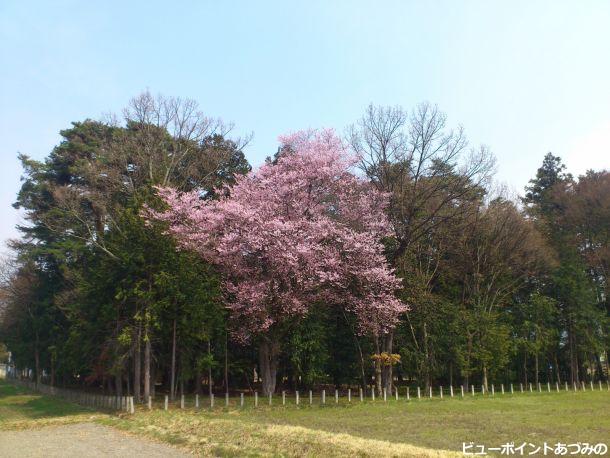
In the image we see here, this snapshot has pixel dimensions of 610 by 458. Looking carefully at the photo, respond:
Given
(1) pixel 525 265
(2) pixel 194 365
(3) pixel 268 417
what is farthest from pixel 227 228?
(1) pixel 525 265

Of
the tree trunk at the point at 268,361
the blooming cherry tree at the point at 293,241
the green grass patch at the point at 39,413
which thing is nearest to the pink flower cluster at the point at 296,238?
the blooming cherry tree at the point at 293,241

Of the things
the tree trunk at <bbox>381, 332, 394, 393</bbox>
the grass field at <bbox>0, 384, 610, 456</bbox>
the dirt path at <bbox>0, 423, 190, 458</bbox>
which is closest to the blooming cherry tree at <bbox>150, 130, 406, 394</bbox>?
the tree trunk at <bbox>381, 332, 394, 393</bbox>

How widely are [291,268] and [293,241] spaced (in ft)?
4.51

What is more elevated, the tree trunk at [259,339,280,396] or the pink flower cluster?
the pink flower cluster

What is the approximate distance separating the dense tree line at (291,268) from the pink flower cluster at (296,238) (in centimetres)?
11

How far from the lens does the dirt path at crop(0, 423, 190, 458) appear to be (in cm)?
1312

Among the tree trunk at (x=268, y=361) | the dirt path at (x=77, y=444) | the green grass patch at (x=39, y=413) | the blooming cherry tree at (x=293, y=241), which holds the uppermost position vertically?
the blooming cherry tree at (x=293, y=241)

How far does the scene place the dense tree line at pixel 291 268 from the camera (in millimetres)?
26312

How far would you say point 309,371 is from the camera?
98.6 ft

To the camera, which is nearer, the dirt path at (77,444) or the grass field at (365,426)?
the grass field at (365,426)

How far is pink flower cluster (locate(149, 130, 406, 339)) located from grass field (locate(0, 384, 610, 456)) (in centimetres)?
510

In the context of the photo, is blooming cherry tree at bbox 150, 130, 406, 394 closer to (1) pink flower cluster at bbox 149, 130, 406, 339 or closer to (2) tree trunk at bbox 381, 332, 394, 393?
(1) pink flower cluster at bbox 149, 130, 406, 339

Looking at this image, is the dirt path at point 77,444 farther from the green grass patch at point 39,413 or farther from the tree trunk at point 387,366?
the tree trunk at point 387,366

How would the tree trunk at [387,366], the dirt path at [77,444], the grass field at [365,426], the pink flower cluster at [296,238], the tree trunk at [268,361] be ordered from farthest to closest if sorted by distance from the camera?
the tree trunk at [387,366] < the tree trunk at [268,361] < the pink flower cluster at [296,238] < the dirt path at [77,444] < the grass field at [365,426]
